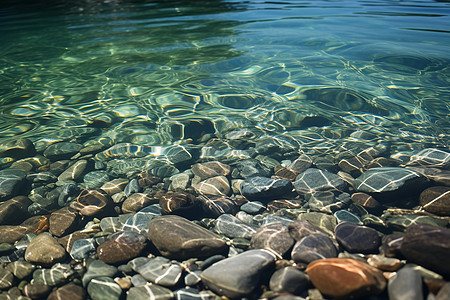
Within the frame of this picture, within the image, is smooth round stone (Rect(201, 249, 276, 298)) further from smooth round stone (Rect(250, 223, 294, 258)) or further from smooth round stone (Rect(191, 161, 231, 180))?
smooth round stone (Rect(191, 161, 231, 180))

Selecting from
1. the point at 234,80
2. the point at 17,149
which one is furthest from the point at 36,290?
the point at 234,80

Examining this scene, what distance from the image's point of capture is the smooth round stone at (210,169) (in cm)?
434

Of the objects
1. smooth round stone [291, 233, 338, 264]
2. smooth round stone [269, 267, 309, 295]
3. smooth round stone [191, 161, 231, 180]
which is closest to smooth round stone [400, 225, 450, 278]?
smooth round stone [291, 233, 338, 264]

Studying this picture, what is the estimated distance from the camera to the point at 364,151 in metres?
4.54

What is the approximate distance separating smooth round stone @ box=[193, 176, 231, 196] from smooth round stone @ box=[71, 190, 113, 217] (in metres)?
1.14

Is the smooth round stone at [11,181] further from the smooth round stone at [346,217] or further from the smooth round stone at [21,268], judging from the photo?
the smooth round stone at [346,217]

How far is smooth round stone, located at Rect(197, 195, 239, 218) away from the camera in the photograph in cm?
365

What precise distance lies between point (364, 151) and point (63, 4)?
17813 mm

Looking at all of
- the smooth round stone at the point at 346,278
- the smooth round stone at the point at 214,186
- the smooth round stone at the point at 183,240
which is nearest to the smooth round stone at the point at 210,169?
the smooth round stone at the point at 214,186

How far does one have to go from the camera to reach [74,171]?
4562mm

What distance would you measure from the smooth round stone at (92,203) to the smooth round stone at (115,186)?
130mm

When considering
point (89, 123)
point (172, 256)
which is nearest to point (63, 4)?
point (89, 123)

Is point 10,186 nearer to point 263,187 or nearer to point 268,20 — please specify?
point 263,187

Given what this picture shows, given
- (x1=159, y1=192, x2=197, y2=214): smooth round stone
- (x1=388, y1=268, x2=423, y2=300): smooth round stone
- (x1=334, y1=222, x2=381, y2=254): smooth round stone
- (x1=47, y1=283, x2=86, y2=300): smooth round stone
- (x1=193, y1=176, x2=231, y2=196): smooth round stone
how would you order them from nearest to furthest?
1. (x1=388, y1=268, x2=423, y2=300): smooth round stone
2. (x1=47, y1=283, x2=86, y2=300): smooth round stone
3. (x1=334, y1=222, x2=381, y2=254): smooth round stone
4. (x1=159, y1=192, x2=197, y2=214): smooth round stone
5. (x1=193, y1=176, x2=231, y2=196): smooth round stone
